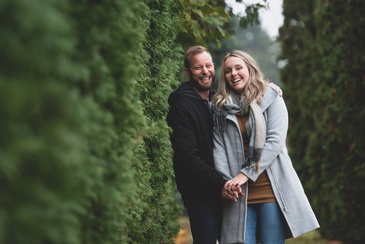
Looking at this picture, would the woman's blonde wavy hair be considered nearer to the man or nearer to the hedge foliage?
the man

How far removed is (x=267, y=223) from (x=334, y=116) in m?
5.73

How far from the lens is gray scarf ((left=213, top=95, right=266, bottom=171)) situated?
4188mm

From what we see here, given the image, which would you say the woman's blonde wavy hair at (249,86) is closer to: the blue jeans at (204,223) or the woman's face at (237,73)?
the woman's face at (237,73)

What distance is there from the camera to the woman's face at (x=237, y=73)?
14.5 ft

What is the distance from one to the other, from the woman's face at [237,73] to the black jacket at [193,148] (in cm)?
28

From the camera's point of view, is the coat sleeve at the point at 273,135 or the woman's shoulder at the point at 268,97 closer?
the coat sleeve at the point at 273,135

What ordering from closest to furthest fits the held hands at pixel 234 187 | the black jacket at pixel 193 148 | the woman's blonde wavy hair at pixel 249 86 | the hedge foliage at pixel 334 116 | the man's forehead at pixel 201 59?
the held hands at pixel 234 187, the black jacket at pixel 193 148, the woman's blonde wavy hair at pixel 249 86, the man's forehead at pixel 201 59, the hedge foliage at pixel 334 116

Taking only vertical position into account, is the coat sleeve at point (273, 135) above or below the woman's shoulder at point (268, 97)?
below

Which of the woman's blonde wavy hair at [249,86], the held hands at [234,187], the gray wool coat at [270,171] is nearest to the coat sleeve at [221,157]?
the gray wool coat at [270,171]

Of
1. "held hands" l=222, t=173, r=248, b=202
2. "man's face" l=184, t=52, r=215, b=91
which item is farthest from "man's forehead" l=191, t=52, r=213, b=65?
"held hands" l=222, t=173, r=248, b=202

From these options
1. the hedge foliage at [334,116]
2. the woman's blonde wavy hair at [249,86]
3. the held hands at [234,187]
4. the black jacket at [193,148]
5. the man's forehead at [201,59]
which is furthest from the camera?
the hedge foliage at [334,116]

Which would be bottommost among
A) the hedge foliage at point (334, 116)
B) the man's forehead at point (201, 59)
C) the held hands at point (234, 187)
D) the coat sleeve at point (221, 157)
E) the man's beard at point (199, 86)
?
the held hands at point (234, 187)

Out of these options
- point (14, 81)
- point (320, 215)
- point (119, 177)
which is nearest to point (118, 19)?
point (119, 177)

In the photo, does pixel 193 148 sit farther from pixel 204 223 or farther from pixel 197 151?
pixel 204 223
